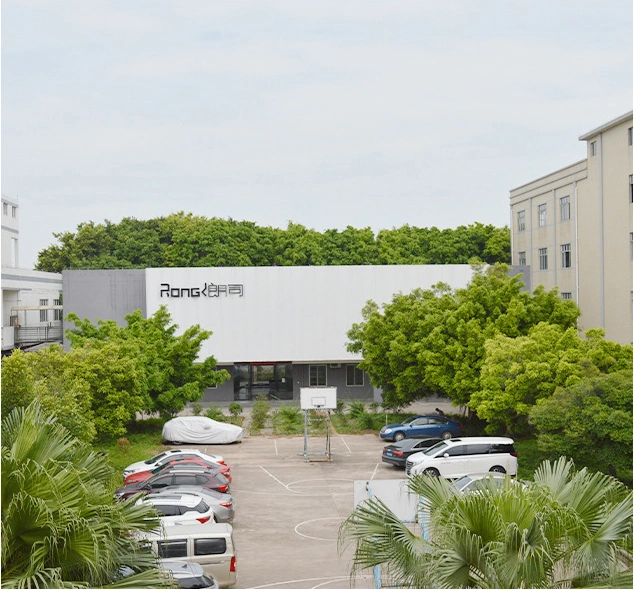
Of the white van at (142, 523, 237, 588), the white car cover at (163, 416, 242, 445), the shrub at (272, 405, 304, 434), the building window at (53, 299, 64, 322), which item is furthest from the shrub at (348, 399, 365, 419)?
the white van at (142, 523, 237, 588)

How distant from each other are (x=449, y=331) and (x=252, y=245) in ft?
139

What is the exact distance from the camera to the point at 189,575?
16219 mm

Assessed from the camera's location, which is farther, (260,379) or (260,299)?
(260,379)

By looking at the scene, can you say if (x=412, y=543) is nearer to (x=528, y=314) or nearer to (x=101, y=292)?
(x=528, y=314)

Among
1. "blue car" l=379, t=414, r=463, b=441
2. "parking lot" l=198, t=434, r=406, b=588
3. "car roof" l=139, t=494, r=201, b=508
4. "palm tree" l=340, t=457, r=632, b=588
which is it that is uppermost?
"palm tree" l=340, t=457, r=632, b=588

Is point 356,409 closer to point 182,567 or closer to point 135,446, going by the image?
point 135,446

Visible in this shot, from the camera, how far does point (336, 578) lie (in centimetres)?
1895

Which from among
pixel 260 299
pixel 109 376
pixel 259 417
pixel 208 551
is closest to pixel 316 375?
pixel 260 299

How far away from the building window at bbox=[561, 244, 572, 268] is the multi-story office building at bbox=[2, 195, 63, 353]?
3280 centimetres

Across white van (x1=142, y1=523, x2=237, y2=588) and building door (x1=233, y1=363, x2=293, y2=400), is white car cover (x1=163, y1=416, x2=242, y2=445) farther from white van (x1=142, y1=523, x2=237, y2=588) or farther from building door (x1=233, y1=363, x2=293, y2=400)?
white van (x1=142, y1=523, x2=237, y2=588)

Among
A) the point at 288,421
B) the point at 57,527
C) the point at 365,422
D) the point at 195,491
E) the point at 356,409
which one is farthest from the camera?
the point at 356,409

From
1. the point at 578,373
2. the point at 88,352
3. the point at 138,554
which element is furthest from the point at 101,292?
the point at 138,554

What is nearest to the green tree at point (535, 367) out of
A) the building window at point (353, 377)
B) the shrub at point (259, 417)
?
the shrub at point (259, 417)

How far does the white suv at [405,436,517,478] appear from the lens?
29938 millimetres
